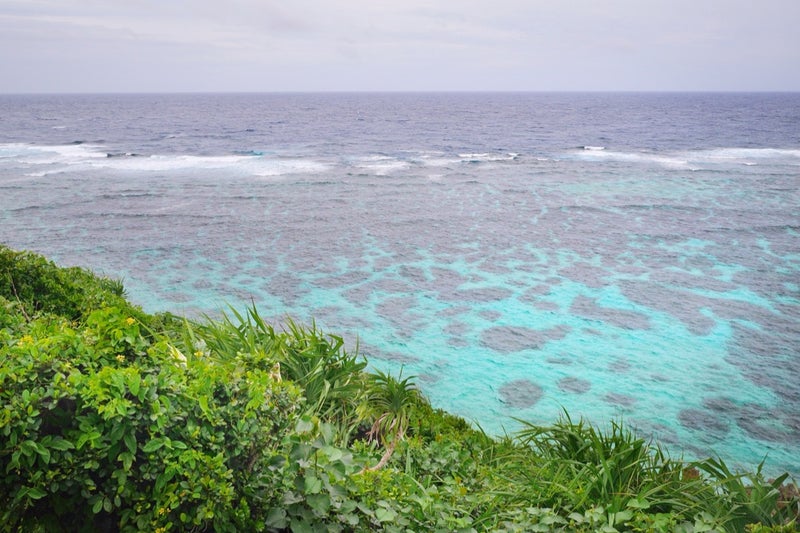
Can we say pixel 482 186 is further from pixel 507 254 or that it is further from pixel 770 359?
pixel 770 359

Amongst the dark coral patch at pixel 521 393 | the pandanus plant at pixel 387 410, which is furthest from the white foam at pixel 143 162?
the pandanus plant at pixel 387 410

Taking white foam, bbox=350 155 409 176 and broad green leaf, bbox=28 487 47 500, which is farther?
white foam, bbox=350 155 409 176

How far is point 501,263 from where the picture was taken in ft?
64.3

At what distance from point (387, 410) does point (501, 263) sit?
13809 mm

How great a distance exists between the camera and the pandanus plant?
5.86 meters

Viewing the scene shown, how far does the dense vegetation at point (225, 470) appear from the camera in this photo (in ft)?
9.50

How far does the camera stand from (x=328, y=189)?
3212 cm

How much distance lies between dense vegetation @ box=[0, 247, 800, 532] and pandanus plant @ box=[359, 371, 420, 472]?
704 millimetres

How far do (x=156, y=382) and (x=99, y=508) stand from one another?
66 centimetres

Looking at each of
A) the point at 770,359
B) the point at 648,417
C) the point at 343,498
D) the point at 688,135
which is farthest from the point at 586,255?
the point at 688,135

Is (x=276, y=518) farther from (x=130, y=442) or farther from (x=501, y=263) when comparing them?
(x=501, y=263)

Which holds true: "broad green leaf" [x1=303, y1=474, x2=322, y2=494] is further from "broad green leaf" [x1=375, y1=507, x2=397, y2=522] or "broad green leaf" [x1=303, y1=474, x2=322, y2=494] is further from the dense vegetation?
"broad green leaf" [x1=375, y1=507, x2=397, y2=522]

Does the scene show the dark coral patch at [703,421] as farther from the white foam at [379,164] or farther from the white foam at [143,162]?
the white foam at [143,162]

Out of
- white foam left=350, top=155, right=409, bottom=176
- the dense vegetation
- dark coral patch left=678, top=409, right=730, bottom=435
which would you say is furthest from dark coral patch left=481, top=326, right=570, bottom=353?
white foam left=350, top=155, right=409, bottom=176
